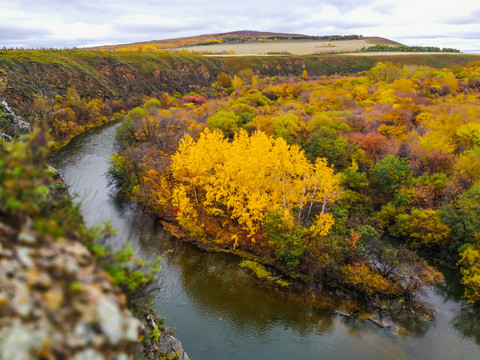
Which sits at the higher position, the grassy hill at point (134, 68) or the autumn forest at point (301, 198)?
the grassy hill at point (134, 68)

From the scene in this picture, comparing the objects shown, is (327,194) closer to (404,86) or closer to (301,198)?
(301,198)

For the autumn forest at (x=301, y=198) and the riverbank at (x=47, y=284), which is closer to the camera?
the riverbank at (x=47, y=284)

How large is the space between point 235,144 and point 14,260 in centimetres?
2554

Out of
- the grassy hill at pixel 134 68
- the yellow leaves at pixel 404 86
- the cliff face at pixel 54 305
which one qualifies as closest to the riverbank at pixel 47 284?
the cliff face at pixel 54 305

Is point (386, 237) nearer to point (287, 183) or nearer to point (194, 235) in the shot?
point (287, 183)

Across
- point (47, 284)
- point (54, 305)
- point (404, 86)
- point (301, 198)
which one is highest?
point (404, 86)

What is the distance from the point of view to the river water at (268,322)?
19.8 meters

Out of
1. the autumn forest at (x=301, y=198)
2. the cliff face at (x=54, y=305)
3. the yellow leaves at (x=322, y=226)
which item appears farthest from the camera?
the yellow leaves at (x=322, y=226)

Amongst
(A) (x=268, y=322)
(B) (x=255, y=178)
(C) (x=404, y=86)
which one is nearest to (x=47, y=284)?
(A) (x=268, y=322)

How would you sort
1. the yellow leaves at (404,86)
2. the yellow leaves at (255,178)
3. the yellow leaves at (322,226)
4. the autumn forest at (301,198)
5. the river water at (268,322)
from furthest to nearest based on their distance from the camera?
the yellow leaves at (404,86) < the yellow leaves at (255,178) < the yellow leaves at (322,226) < the river water at (268,322) < the autumn forest at (301,198)

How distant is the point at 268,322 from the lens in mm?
21984

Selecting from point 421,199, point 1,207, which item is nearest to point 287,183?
point 421,199

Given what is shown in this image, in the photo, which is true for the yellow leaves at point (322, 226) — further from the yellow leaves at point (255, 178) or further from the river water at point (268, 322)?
the river water at point (268, 322)

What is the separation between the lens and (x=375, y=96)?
2886 inches
